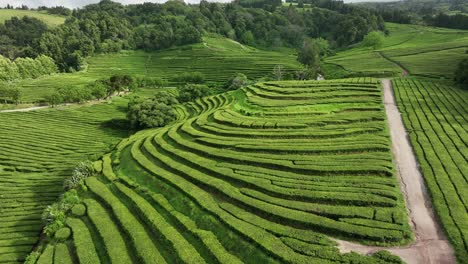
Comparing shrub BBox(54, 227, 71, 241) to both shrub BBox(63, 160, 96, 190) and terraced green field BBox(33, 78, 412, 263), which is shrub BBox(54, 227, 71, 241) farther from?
shrub BBox(63, 160, 96, 190)

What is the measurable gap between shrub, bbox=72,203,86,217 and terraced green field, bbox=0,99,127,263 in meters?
4.55

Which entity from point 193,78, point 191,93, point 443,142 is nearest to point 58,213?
point 443,142

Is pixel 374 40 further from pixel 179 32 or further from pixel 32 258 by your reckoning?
pixel 32 258

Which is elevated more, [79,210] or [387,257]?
[387,257]

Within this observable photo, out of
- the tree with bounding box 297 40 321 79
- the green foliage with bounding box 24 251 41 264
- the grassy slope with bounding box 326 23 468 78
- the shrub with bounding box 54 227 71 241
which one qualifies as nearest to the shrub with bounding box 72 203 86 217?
the shrub with bounding box 54 227 71 241

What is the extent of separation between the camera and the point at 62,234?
3303 centimetres

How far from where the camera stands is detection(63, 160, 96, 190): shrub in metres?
42.8

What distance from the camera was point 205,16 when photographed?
194875 millimetres

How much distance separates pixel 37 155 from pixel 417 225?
55.7 metres

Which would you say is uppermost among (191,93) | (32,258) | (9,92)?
(9,92)

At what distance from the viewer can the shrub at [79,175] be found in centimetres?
4278

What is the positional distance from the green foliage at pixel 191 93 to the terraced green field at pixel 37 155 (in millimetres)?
15176

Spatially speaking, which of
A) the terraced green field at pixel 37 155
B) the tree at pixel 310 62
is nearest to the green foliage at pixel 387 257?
the terraced green field at pixel 37 155

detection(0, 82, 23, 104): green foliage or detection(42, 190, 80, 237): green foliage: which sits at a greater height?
detection(0, 82, 23, 104): green foliage
